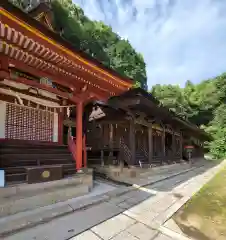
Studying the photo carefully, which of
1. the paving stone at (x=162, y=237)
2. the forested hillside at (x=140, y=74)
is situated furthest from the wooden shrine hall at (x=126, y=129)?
the forested hillside at (x=140, y=74)

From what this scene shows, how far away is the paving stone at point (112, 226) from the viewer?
9.65ft

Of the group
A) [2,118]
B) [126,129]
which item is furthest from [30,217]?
[126,129]

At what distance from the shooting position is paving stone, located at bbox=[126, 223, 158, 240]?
2.91 meters

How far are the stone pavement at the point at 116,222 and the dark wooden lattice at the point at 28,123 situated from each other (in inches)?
127

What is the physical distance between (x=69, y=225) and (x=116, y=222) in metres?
0.89

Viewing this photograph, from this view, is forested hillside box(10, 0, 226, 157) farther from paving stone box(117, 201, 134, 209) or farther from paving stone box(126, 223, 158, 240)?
paving stone box(126, 223, 158, 240)

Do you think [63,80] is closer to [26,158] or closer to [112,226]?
[26,158]

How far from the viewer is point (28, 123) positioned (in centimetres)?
573

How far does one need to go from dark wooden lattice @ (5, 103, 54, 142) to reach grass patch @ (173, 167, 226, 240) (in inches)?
190

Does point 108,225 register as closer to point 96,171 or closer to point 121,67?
point 96,171

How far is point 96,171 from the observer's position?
7754mm

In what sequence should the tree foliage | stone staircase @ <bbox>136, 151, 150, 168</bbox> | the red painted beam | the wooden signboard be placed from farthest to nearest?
the tree foliage, stone staircase @ <bbox>136, 151, 150, 168</bbox>, the red painted beam, the wooden signboard

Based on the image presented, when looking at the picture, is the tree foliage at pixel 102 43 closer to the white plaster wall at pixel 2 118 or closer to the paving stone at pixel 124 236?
the white plaster wall at pixel 2 118

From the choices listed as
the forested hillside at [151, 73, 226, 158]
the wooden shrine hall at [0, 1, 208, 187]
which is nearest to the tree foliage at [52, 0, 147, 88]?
the forested hillside at [151, 73, 226, 158]
